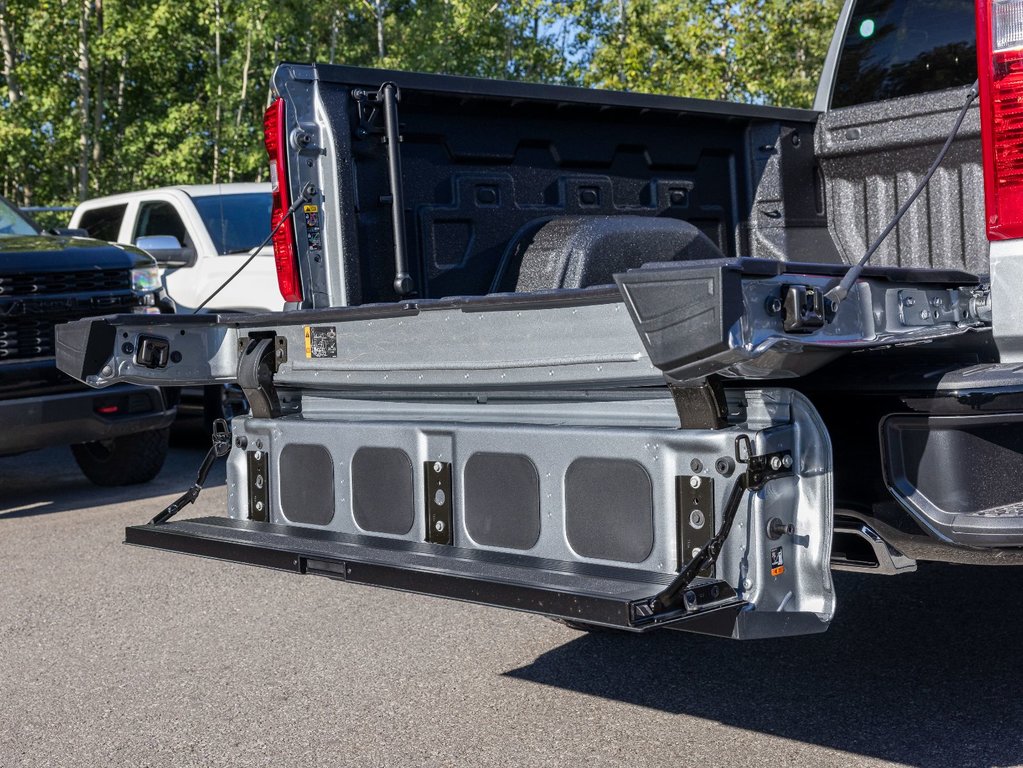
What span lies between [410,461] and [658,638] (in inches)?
57.5

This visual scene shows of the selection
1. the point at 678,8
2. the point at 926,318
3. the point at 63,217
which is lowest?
the point at 926,318

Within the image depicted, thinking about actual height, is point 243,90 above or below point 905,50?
above

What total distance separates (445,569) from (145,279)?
492 cm

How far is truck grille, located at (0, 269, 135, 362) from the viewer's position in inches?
261

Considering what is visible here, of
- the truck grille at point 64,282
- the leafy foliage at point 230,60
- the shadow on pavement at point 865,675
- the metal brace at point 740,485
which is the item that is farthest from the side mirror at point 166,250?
the leafy foliage at point 230,60

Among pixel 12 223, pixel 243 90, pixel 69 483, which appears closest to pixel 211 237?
pixel 12 223

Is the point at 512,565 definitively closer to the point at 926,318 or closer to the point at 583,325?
the point at 583,325

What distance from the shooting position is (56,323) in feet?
22.3

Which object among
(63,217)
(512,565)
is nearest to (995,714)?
(512,565)

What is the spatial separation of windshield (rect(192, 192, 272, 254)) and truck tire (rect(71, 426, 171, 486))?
76.5 inches

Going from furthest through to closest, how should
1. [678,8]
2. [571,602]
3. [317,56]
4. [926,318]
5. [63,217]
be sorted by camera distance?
[317,56] → [63,217] → [678,8] → [926,318] → [571,602]

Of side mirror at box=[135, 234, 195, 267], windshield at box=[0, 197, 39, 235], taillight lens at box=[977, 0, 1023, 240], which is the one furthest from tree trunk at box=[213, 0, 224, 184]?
taillight lens at box=[977, 0, 1023, 240]

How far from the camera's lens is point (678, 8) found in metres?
17.1

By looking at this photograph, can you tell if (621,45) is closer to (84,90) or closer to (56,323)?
(84,90)
